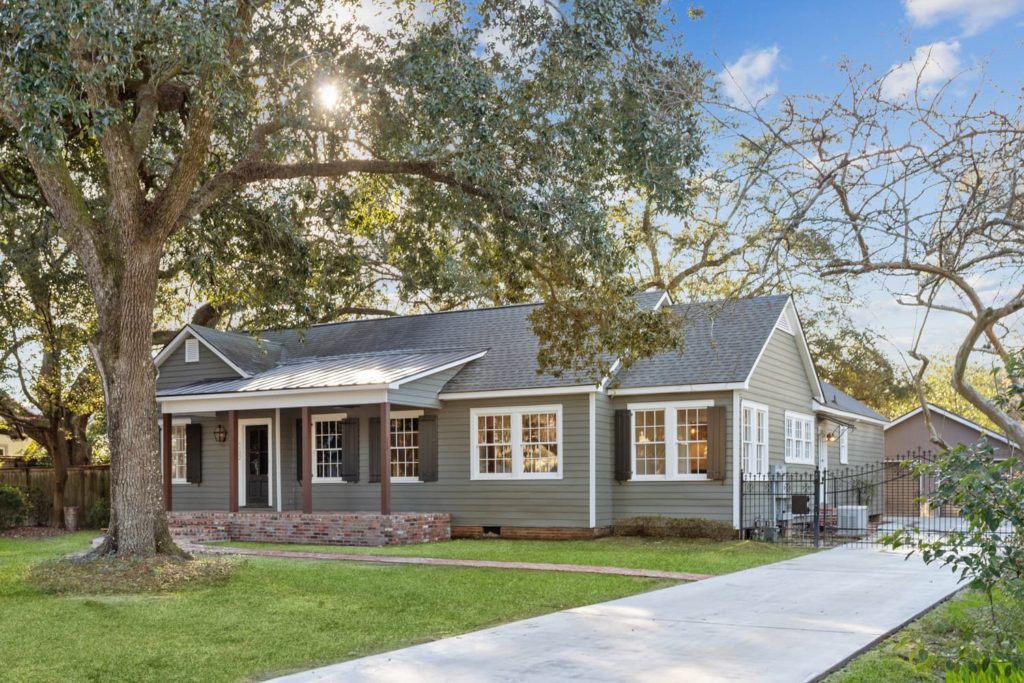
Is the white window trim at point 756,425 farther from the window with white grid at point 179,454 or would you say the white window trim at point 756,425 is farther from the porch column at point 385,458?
the window with white grid at point 179,454

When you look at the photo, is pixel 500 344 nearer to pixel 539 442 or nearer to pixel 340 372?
pixel 539 442

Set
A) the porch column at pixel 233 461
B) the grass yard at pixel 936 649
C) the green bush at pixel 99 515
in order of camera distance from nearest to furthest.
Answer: the grass yard at pixel 936 649 < the porch column at pixel 233 461 < the green bush at pixel 99 515

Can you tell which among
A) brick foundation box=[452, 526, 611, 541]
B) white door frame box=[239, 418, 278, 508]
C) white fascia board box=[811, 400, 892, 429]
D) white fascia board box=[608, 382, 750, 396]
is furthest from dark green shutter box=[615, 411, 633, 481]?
white door frame box=[239, 418, 278, 508]

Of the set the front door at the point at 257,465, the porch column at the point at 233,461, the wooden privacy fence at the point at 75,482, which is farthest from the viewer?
the wooden privacy fence at the point at 75,482

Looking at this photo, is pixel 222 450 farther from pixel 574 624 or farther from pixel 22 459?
pixel 574 624

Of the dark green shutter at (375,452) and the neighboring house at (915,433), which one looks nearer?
the dark green shutter at (375,452)

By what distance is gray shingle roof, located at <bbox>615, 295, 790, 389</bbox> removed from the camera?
63.9ft

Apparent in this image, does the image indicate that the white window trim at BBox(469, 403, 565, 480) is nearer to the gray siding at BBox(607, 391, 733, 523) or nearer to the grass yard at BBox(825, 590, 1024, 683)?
the gray siding at BBox(607, 391, 733, 523)

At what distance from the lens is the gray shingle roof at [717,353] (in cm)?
1947

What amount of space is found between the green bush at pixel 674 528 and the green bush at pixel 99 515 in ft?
41.0

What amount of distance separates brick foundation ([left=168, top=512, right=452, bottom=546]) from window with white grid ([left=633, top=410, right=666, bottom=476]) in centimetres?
406

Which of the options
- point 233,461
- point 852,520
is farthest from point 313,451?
point 852,520

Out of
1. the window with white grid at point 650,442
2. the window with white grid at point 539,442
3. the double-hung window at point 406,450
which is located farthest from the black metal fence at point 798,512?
the double-hung window at point 406,450

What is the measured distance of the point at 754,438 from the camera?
20.2 meters
